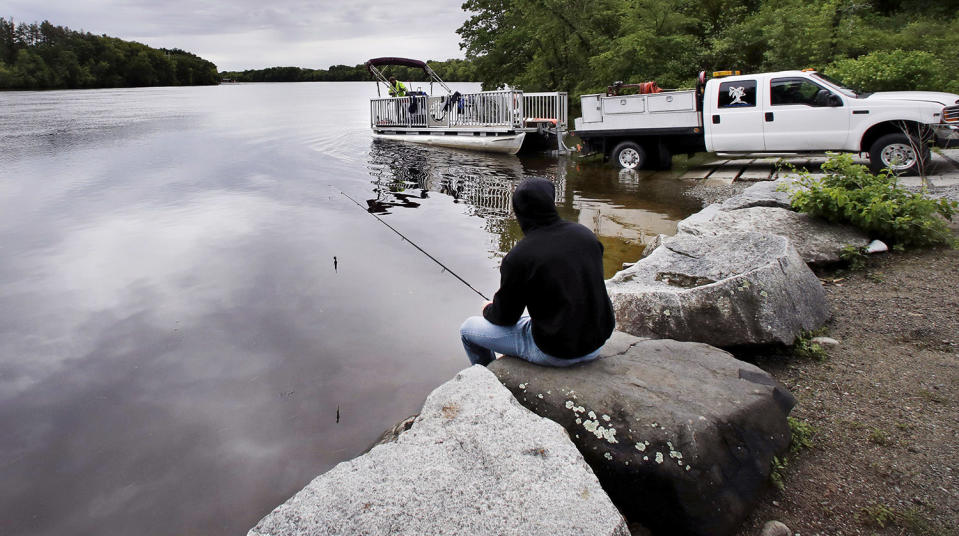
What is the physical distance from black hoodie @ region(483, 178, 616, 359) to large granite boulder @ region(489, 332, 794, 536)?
22 cm

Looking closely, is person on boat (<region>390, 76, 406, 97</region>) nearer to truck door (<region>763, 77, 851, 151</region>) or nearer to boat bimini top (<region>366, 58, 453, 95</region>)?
boat bimini top (<region>366, 58, 453, 95</region>)

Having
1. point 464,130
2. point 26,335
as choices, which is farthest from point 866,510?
point 464,130

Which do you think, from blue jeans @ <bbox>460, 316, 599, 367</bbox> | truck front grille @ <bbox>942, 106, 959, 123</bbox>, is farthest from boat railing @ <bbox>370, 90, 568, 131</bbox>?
blue jeans @ <bbox>460, 316, 599, 367</bbox>

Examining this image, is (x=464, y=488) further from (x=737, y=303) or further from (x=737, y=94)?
(x=737, y=94)

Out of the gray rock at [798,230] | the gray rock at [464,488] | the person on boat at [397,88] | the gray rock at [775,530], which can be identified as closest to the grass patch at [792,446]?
the gray rock at [775,530]

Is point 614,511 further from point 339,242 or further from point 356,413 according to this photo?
point 339,242

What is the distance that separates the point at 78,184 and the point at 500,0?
70.5ft

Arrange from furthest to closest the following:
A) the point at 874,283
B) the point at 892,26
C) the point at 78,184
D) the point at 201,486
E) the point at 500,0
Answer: the point at 500,0 < the point at 892,26 < the point at 78,184 < the point at 874,283 < the point at 201,486

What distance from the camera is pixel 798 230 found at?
6.57m

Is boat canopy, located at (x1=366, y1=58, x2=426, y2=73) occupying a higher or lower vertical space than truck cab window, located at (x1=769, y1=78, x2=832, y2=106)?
higher

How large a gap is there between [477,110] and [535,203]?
1964 cm

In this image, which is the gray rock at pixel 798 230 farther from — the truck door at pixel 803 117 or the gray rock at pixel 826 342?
the truck door at pixel 803 117

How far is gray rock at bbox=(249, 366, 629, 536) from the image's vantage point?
95.1 inches

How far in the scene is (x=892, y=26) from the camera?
18.8 m
